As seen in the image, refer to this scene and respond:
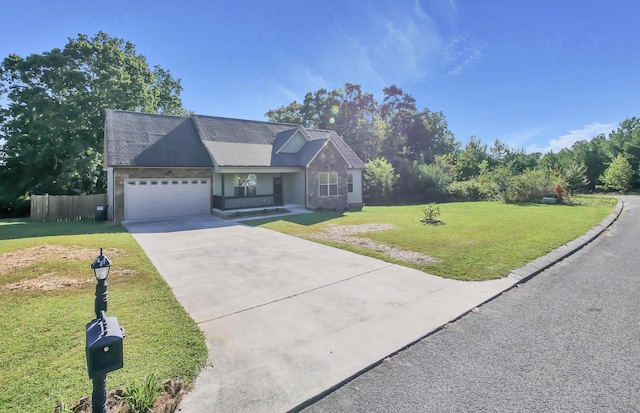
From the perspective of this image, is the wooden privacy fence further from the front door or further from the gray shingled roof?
the front door

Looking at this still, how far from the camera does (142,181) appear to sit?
1619 cm

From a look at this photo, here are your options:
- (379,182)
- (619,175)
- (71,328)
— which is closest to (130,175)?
(71,328)

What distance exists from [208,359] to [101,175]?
26086 mm

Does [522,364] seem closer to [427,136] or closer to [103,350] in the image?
[103,350]

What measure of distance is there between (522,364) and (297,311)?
300 centimetres

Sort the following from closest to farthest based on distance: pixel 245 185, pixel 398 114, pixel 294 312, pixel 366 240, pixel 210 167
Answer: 1. pixel 294 312
2. pixel 366 240
3. pixel 210 167
4. pixel 245 185
5. pixel 398 114

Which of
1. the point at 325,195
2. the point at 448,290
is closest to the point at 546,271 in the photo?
the point at 448,290

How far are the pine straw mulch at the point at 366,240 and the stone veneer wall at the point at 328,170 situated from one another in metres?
6.54

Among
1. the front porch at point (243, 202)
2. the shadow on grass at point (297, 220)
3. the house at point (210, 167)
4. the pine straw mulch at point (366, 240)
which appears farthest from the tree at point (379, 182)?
the pine straw mulch at point (366, 240)

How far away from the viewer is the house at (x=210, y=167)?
1614 centimetres

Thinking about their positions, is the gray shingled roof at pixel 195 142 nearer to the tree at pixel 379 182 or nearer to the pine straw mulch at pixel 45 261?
the pine straw mulch at pixel 45 261

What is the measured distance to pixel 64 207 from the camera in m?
17.4

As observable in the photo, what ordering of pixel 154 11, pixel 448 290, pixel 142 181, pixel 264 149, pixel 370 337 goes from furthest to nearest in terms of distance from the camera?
pixel 264 149, pixel 142 181, pixel 154 11, pixel 448 290, pixel 370 337

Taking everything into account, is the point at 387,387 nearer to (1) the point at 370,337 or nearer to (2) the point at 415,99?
(1) the point at 370,337
